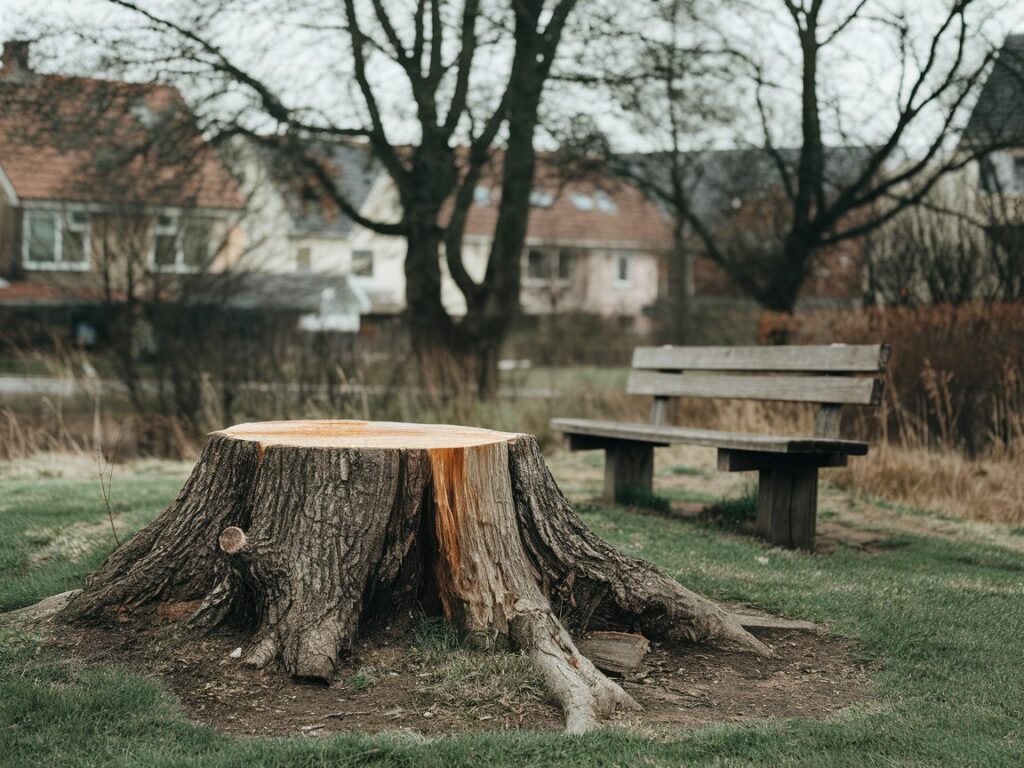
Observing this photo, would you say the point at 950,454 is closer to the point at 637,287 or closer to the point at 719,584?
the point at 719,584

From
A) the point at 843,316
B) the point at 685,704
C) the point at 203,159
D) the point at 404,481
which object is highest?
the point at 203,159

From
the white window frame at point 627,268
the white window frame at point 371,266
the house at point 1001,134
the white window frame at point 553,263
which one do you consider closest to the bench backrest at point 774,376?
the house at point 1001,134

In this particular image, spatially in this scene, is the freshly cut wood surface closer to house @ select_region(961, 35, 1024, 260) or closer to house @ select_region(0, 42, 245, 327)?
house @ select_region(961, 35, 1024, 260)

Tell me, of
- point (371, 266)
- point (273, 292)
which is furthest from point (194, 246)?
point (371, 266)

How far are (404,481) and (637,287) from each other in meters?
42.4

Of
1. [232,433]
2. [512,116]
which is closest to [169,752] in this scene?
[232,433]

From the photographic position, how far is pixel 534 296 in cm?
3753

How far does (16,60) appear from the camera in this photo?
38.4 ft

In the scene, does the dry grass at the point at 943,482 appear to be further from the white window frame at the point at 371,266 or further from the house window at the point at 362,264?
the white window frame at the point at 371,266

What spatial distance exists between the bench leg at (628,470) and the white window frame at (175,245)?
7.33 meters

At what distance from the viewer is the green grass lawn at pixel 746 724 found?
2930mm

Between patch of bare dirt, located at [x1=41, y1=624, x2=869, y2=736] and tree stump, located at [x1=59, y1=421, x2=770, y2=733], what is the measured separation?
78mm

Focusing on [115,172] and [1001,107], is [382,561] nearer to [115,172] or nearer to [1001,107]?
[115,172]

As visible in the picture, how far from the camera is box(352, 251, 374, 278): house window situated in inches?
1512
